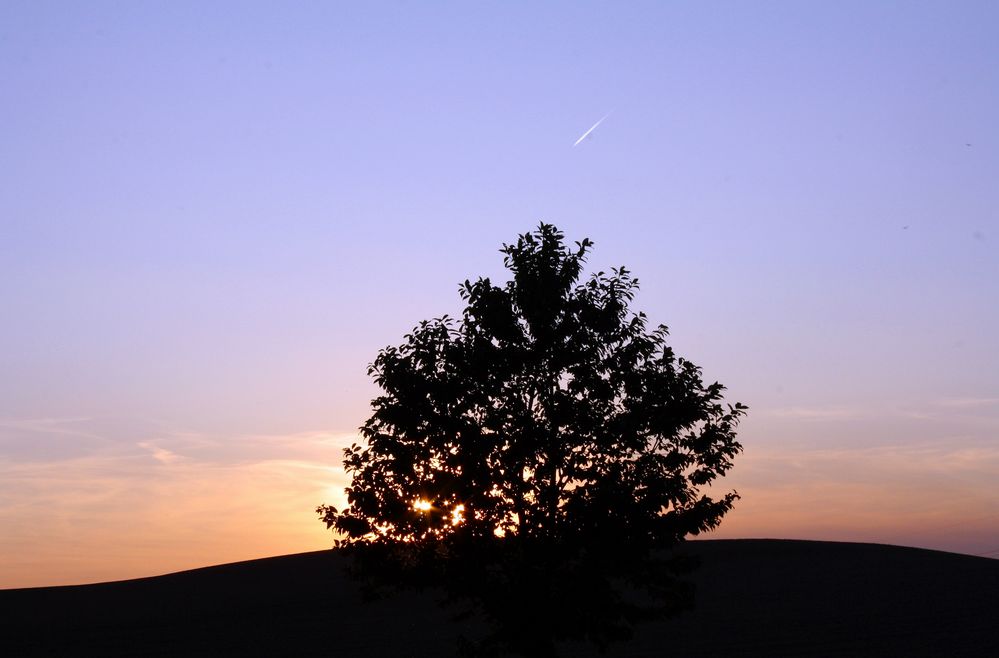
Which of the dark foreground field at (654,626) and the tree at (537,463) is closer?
the tree at (537,463)

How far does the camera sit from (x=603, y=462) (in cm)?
2320

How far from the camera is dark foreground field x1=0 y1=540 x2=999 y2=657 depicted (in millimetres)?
36812

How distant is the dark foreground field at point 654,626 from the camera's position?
1449 inches

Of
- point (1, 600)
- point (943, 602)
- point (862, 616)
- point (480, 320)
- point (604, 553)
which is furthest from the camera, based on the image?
point (1, 600)

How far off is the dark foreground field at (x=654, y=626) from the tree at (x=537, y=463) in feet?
43.2

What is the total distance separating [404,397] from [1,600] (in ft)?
153

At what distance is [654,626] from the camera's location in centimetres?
4091

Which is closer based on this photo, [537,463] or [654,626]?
[537,463]

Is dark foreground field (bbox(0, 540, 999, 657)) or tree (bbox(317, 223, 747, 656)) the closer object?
tree (bbox(317, 223, 747, 656))

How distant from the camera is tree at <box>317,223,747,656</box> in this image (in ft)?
74.2

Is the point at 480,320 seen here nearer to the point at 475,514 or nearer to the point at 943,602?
the point at 475,514

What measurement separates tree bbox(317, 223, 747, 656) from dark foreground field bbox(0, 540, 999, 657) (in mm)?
13166

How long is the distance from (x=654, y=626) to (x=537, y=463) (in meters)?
20.7

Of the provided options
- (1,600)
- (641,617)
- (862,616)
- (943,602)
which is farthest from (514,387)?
(1,600)
